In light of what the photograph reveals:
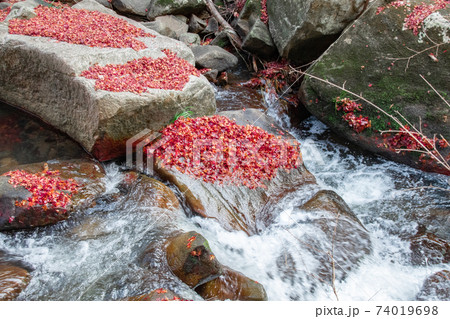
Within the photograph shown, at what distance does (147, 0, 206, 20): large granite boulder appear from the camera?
9.66 metres

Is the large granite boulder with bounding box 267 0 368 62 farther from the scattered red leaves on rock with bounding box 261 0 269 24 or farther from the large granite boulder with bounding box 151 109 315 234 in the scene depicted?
the large granite boulder with bounding box 151 109 315 234

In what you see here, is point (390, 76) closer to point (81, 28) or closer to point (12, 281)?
point (81, 28)

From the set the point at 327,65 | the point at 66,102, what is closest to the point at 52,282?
the point at 66,102

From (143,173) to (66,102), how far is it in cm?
185

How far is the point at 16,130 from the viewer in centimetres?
550

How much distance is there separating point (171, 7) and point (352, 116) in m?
6.74

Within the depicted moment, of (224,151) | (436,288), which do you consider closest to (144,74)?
(224,151)

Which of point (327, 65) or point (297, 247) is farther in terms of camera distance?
point (327, 65)

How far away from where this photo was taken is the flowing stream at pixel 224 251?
3102 millimetres

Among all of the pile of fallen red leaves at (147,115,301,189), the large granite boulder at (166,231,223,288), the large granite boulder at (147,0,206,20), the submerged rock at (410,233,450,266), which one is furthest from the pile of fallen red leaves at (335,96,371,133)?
the large granite boulder at (147,0,206,20)

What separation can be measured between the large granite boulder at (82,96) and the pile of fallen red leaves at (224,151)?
452 millimetres

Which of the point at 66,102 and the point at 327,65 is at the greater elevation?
the point at 327,65

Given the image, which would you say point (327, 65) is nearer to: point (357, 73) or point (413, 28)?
point (357, 73)

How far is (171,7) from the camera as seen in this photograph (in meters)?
9.70
